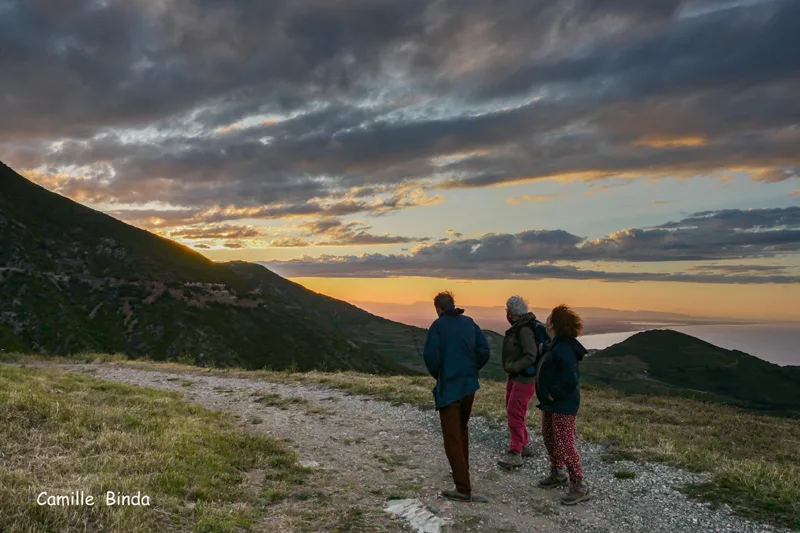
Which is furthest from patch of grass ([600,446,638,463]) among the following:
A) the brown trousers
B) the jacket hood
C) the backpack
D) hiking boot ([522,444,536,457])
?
the brown trousers

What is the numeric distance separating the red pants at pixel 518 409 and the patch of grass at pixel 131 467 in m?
4.85

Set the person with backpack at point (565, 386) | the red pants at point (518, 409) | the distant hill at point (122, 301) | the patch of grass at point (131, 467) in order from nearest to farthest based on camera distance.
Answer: the patch of grass at point (131, 467)
the person with backpack at point (565, 386)
the red pants at point (518, 409)
the distant hill at point (122, 301)

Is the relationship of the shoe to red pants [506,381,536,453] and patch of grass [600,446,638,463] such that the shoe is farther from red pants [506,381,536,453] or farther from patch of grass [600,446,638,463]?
patch of grass [600,446,638,463]

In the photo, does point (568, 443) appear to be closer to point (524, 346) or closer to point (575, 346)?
point (575, 346)

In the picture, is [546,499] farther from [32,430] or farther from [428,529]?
[32,430]

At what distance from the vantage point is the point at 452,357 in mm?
9180

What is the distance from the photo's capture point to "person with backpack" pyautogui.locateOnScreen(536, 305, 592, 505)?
9.18 metres

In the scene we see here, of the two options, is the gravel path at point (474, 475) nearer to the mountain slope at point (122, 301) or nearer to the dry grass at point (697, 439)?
the dry grass at point (697, 439)

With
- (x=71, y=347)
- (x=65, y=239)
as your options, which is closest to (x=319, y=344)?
(x=71, y=347)

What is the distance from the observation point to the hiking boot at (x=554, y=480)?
986cm

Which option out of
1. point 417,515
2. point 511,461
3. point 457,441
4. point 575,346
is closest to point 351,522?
point 417,515

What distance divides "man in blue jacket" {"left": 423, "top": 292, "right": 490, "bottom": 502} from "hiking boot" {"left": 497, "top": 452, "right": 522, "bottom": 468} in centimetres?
219

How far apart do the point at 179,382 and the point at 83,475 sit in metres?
18.1

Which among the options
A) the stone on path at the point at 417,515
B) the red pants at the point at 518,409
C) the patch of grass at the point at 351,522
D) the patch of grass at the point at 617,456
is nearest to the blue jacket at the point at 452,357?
the stone on path at the point at 417,515
